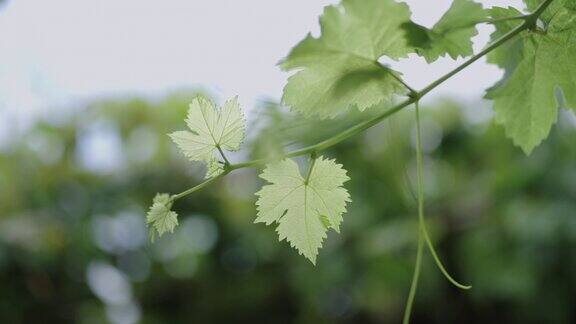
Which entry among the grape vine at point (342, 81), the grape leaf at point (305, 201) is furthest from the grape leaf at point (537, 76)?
the grape leaf at point (305, 201)

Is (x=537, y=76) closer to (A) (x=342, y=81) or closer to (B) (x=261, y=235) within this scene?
(A) (x=342, y=81)

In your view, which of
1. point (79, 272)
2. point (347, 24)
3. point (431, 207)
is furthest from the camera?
point (79, 272)

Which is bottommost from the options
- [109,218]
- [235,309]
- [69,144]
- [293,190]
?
[235,309]

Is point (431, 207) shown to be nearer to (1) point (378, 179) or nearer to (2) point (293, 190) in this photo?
(1) point (378, 179)

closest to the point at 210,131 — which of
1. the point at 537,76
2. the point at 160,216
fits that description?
the point at 160,216

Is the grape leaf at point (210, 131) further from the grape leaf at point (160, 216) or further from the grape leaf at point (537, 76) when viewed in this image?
the grape leaf at point (537, 76)

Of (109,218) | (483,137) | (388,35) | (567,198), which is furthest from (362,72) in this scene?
(109,218)
